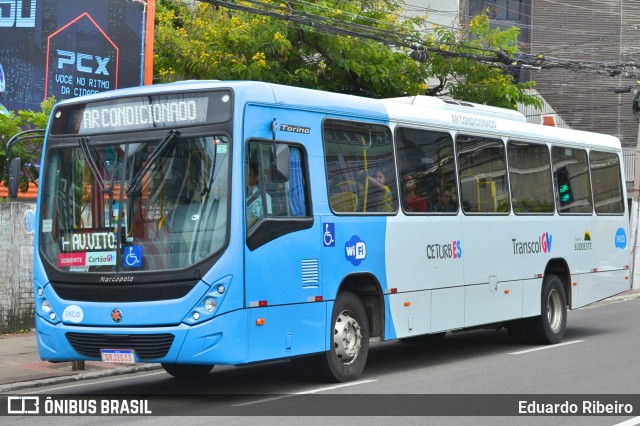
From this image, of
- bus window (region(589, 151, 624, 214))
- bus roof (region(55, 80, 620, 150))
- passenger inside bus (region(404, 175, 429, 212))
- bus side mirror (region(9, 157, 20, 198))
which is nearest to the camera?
bus roof (region(55, 80, 620, 150))

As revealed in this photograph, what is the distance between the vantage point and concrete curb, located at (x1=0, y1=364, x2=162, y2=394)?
488 inches

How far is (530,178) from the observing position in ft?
52.0

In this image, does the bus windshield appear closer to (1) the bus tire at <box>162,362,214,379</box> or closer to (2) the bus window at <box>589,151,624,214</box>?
(1) the bus tire at <box>162,362,214,379</box>

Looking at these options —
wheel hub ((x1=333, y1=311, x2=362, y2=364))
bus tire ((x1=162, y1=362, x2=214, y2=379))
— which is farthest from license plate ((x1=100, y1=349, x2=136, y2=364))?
wheel hub ((x1=333, y1=311, x2=362, y2=364))

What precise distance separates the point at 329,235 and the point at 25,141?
783 centimetres

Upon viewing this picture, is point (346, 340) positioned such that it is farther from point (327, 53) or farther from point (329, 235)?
point (327, 53)

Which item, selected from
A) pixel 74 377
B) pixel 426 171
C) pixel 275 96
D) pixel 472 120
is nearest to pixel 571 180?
pixel 472 120

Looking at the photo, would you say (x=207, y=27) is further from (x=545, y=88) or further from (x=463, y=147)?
(x=545, y=88)

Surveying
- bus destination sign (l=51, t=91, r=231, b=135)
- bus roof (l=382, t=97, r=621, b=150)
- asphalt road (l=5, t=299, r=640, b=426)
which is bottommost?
asphalt road (l=5, t=299, r=640, b=426)

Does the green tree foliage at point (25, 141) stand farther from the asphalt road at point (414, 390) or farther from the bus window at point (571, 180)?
the bus window at point (571, 180)

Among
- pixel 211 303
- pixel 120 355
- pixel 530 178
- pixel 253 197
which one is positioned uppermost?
pixel 530 178

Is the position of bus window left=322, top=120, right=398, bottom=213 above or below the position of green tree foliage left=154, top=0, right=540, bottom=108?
below

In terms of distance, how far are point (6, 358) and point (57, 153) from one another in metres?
4.41

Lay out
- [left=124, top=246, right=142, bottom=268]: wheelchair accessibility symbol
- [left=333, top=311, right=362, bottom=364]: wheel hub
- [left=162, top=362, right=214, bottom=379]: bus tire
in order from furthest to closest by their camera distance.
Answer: [left=162, top=362, right=214, bottom=379]: bus tire, [left=333, top=311, right=362, bottom=364]: wheel hub, [left=124, top=246, right=142, bottom=268]: wheelchair accessibility symbol
